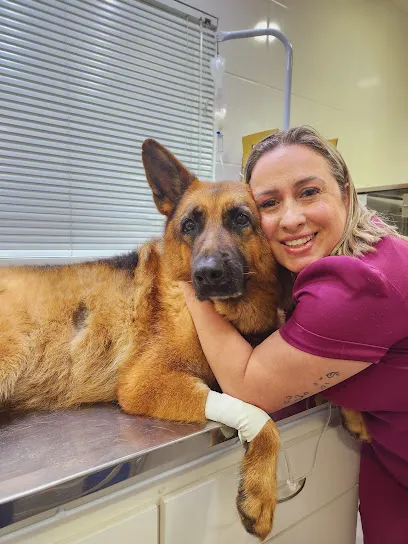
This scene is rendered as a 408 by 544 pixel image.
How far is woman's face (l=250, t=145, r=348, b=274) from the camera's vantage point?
949mm

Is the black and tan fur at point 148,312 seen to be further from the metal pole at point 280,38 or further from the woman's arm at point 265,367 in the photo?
the metal pole at point 280,38

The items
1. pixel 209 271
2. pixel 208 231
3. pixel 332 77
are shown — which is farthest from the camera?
pixel 332 77

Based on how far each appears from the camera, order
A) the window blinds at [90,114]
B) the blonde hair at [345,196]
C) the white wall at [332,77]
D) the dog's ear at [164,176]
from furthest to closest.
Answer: the white wall at [332,77], the window blinds at [90,114], the dog's ear at [164,176], the blonde hair at [345,196]

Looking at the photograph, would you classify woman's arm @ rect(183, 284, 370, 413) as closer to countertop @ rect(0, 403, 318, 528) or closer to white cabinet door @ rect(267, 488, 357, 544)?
countertop @ rect(0, 403, 318, 528)

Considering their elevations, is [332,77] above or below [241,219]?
above

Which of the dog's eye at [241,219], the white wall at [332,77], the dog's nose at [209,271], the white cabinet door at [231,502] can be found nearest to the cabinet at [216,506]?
the white cabinet door at [231,502]

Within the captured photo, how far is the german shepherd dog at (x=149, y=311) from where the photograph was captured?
977 millimetres

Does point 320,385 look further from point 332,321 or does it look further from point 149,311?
point 149,311

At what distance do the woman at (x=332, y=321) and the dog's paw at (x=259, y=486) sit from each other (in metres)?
0.08

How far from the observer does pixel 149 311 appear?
43.3 inches

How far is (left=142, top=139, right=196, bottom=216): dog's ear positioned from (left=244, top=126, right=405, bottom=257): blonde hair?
0.24 m

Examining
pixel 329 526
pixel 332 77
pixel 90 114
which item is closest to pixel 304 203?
pixel 329 526

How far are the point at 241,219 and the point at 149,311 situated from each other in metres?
0.35

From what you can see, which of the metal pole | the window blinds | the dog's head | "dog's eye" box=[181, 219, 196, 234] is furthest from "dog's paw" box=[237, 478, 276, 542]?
the metal pole
